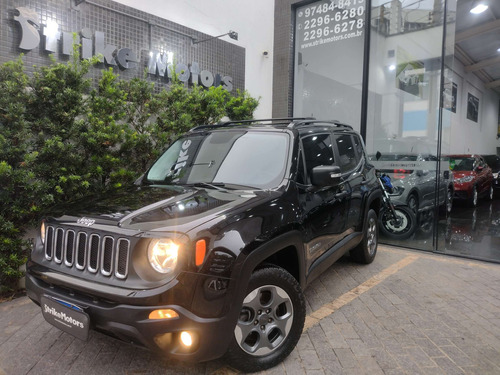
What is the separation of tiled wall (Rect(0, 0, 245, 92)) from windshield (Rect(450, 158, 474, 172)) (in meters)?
6.31

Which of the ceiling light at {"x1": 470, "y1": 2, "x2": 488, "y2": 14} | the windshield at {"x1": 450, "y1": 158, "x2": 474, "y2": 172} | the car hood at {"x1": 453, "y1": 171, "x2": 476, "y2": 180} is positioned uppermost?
the ceiling light at {"x1": 470, "y1": 2, "x2": 488, "y2": 14}

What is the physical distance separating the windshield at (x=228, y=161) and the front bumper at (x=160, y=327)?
1164 millimetres

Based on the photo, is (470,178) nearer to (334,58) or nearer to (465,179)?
(465,179)

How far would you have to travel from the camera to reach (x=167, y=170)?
3461mm

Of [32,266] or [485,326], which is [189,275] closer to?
[32,266]

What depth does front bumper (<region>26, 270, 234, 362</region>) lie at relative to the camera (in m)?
1.94

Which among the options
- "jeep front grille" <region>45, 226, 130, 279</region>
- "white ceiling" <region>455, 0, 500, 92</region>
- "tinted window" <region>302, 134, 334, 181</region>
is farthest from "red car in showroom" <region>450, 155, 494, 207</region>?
"jeep front grille" <region>45, 226, 130, 279</region>

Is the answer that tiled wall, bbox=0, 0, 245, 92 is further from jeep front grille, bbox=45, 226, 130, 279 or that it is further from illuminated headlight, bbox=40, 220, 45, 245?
jeep front grille, bbox=45, 226, 130, 279

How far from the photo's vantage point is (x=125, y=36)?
5508 mm

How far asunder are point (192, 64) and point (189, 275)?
5.30 m

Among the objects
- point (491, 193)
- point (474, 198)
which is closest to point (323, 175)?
point (474, 198)

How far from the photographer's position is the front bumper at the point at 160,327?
194 cm

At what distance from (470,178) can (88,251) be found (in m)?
9.93

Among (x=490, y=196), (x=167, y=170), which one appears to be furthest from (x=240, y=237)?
(x=490, y=196)
